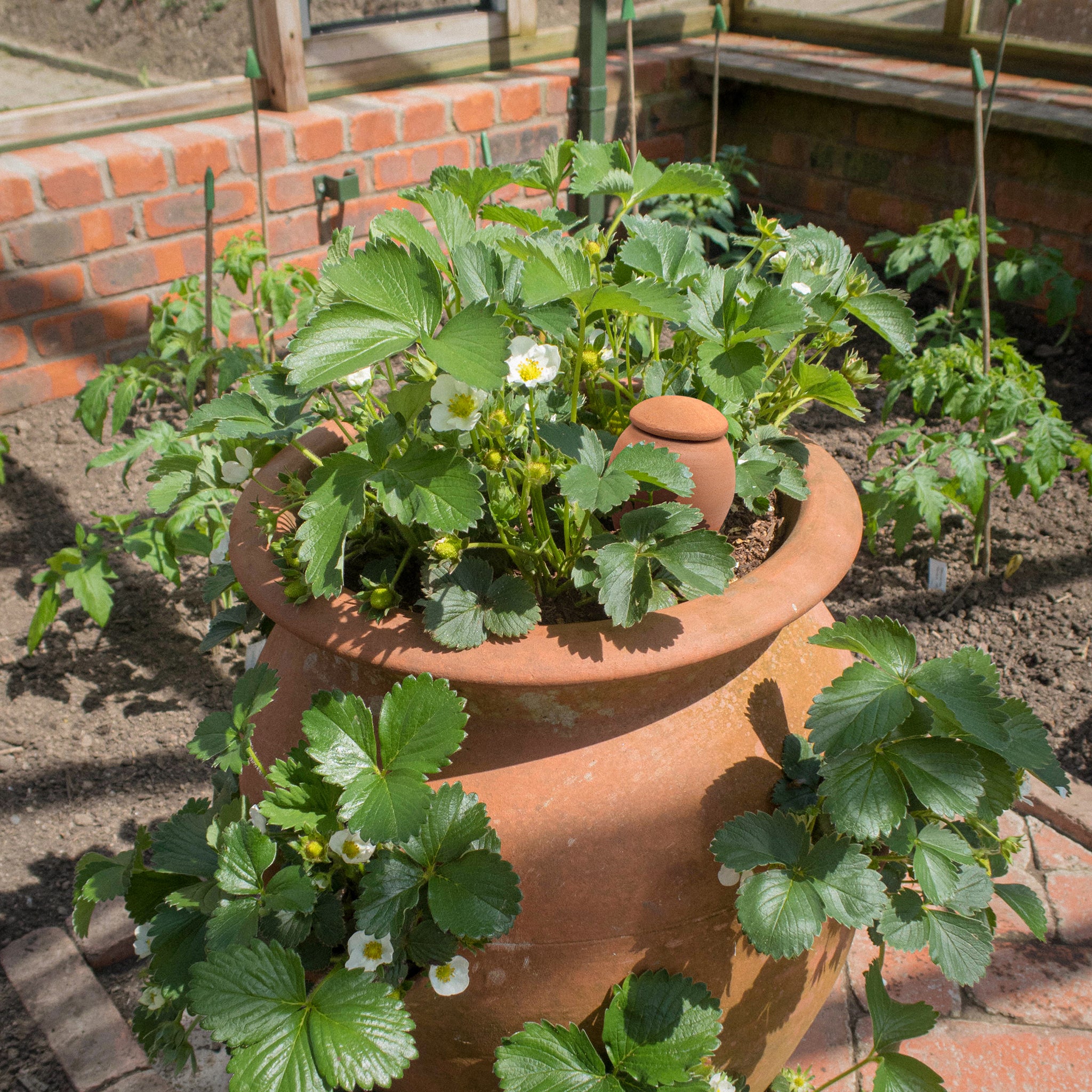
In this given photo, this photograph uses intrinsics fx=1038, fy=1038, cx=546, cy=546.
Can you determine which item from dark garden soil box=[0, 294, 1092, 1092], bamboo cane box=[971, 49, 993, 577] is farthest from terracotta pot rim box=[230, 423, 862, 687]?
bamboo cane box=[971, 49, 993, 577]

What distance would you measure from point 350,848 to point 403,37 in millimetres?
3147

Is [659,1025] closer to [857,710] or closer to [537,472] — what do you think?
[857,710]

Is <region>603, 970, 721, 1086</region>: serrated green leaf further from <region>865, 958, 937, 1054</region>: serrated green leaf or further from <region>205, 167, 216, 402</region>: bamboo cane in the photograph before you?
<region>205, 167, 216, 402</region>: bamboo cane

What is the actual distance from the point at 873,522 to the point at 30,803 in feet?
5.89

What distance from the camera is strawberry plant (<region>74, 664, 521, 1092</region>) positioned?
90 centimetres

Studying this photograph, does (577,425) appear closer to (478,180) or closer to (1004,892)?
(478,180)

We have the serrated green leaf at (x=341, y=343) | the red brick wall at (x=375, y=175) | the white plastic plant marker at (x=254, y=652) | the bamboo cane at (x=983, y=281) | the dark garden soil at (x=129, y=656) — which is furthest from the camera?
the red brick wall at (x=375, y=175)

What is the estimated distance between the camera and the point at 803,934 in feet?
3.18

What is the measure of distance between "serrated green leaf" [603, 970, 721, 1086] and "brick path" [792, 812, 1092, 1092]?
1.86 ft

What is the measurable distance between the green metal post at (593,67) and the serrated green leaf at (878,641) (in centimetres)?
244

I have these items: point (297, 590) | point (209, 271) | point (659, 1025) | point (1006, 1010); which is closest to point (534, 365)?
point (297, 590)

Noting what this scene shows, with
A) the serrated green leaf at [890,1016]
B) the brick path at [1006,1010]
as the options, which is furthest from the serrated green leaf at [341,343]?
the brick path at [1006,1010]

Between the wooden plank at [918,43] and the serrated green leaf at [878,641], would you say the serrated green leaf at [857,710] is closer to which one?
the serrated green leaf at [878,641]

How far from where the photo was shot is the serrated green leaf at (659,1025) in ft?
3.22
